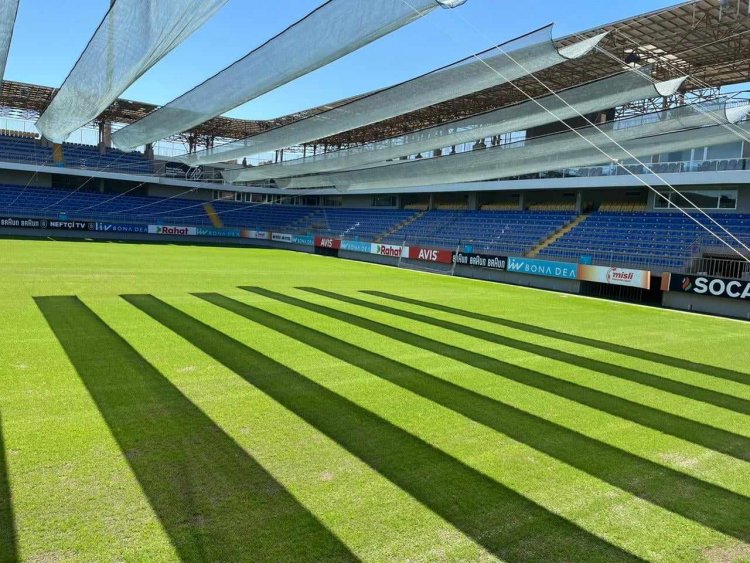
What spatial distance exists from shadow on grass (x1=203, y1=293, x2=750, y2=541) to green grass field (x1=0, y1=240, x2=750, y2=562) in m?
0.02

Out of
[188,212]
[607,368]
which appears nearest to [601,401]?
[607,368]

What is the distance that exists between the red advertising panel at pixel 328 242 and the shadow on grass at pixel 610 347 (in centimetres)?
2124

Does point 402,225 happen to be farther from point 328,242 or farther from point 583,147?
point 583,147

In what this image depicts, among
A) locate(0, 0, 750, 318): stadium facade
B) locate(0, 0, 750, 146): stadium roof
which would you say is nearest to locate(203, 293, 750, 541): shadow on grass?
locate(0, 0, 750, 318): stadium facade

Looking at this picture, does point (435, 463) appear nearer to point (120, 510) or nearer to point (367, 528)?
point (367, 528)

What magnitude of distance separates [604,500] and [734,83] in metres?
20.6

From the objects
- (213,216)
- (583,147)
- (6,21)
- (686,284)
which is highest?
Result: (6,21)

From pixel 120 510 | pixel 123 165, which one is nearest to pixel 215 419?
pixel 120 510

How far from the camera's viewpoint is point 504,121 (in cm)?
1245

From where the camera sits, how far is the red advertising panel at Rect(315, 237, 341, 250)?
115 ft

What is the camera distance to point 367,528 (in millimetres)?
3256

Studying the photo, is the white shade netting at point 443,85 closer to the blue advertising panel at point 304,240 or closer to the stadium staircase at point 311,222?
the blue advertising panel at point 304,240

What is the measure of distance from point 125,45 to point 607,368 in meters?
8.78

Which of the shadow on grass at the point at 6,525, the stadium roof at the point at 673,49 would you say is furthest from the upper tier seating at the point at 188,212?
the shadow on grass at the point at 6,525
